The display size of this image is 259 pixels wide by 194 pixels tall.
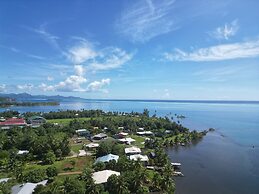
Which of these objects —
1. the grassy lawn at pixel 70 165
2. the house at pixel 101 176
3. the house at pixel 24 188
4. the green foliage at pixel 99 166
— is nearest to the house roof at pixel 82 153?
the grassy lawn at pixel 70 165

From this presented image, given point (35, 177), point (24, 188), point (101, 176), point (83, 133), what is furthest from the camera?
point (83, 133)

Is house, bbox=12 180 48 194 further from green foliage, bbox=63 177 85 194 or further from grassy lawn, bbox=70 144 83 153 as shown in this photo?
grassy lawn, bbox=70 144 83 153

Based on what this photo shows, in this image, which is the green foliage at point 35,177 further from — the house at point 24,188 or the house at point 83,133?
the house at point 83,133

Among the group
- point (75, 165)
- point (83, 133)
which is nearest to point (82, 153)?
point (75, 165)

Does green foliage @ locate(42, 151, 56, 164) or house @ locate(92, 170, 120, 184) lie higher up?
house @ locate(92, 170, 120, 184)

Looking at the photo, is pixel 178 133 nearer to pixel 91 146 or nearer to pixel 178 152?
pixel 178 152

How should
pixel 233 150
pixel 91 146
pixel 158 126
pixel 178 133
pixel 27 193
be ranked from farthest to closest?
pixel 158 126 < pixel 178 133 < pixel 233 150 < pixel 91 146 < pixel 27 193

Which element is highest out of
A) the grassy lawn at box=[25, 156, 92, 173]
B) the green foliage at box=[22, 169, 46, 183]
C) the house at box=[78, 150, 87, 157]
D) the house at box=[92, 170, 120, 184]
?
the house at box=[92, 170, 120, 184]

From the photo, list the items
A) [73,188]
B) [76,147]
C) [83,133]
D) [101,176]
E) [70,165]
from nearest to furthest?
[73,188]
[101,176]
[70,165]
[76,147]
[83,133]

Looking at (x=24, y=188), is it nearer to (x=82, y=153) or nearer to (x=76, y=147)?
(x=82, y=153)

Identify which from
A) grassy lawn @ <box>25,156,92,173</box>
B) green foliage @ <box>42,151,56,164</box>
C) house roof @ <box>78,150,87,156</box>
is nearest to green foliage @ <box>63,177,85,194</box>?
grassy lawn @ <box>25,156,92,173</box>

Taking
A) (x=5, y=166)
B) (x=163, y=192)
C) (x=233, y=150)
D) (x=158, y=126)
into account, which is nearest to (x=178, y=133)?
(x=158, y=126)
